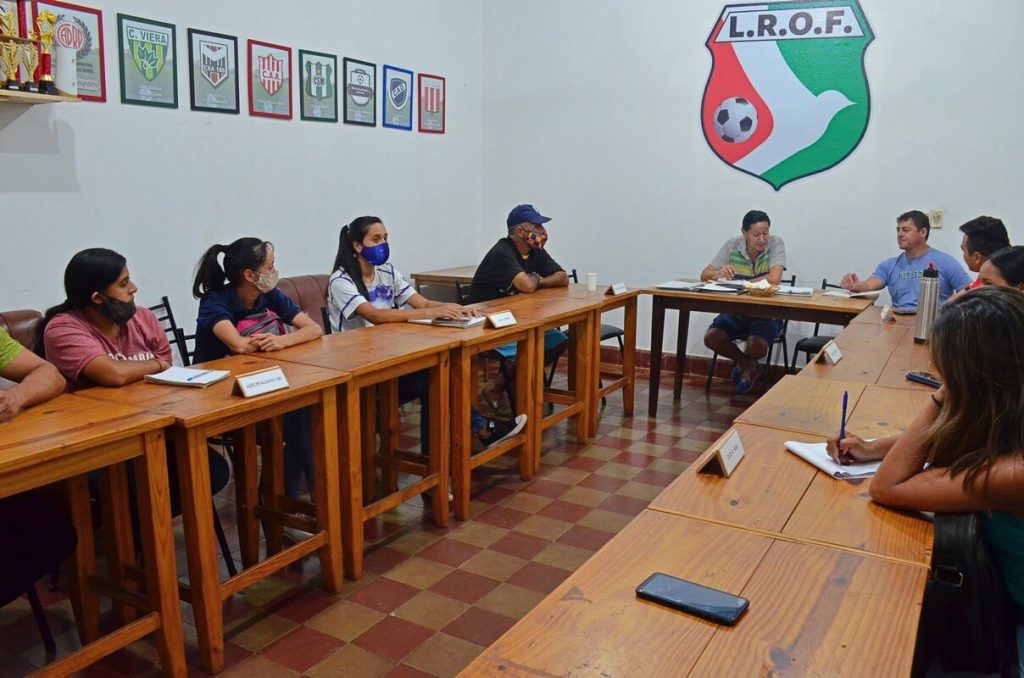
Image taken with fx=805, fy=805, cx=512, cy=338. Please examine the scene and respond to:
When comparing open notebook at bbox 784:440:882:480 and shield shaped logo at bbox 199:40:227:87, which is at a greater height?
shield shaped logo at bbox 199:40:227:87

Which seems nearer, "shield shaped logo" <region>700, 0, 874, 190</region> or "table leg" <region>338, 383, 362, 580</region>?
"table leg" <region>338, 383, 362, 580</region>

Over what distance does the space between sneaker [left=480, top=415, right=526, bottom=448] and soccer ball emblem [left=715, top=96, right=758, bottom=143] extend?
286 cm

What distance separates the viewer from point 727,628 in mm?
1266

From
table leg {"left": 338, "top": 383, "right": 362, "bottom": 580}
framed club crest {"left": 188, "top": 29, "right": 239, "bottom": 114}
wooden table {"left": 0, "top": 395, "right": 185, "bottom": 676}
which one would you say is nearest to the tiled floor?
table leg {"left": 338, "top": 383, "right": 362, "bottom": 580}

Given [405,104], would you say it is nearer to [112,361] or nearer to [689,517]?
[112,361]

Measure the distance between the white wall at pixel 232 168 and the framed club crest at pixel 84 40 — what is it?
1.7 inches

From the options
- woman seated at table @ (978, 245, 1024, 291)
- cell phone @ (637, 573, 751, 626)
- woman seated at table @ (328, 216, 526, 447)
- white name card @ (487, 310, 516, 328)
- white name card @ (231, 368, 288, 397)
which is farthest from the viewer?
woman seated at table @ (328, 216, 526, 447)

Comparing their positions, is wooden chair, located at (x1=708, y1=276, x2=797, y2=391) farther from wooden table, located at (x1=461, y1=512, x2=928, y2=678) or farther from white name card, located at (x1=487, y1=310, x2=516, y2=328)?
wooden table, located at (x1=461, y1=512, x2=928, y2=678)

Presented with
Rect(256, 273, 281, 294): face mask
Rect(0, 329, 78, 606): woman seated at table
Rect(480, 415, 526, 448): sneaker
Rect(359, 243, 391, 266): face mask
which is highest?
Rect(359, 243, 391, 266): face mask

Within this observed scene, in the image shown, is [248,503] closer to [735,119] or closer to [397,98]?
[397,98]

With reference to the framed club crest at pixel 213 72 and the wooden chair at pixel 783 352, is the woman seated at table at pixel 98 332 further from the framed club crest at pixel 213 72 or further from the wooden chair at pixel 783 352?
the wooden chair at pixel 783 352

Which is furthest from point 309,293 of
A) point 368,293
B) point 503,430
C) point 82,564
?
point 82,564

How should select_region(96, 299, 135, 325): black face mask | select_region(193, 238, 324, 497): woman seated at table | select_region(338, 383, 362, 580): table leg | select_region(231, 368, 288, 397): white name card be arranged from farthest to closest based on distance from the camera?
select_region(193, 238, 324, 497): woman seated at table
select_region(338, 383, 362, 580): table leg
select_region(96, 299, 135, 325): black face mask
select_region(231, 368, 288, 397): white name card

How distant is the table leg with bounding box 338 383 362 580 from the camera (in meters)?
2.71
